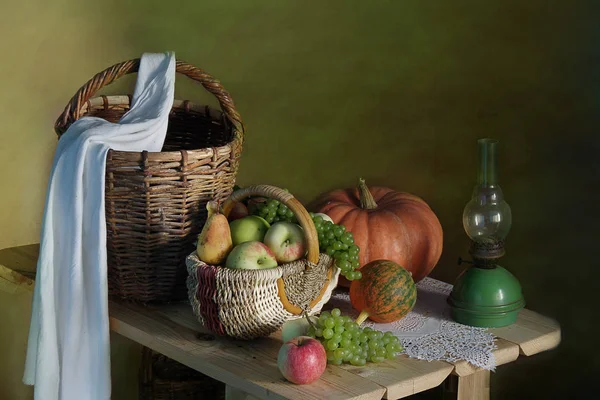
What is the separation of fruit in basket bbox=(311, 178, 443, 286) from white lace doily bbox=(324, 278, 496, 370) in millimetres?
90

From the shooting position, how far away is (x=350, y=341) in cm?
173

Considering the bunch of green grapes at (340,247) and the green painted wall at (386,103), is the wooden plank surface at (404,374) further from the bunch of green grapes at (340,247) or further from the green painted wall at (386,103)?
the green painted wall at (386,103)

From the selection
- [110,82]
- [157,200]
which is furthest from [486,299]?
[110,82]

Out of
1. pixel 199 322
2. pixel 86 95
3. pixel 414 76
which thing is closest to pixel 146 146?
pixel 86 95

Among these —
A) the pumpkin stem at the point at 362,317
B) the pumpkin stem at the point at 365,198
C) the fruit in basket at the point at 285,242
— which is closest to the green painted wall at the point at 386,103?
the pumpkin stem at the point at 365,198

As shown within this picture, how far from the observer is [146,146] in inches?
80.4

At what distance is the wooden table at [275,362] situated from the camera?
1.66 meters

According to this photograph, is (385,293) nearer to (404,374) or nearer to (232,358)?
(404,374)

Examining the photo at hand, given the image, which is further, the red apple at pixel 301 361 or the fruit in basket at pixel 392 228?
the fruit in basket at pixel 392 228

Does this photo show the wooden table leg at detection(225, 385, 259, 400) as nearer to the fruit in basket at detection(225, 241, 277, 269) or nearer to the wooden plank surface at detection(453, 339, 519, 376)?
the fruit in basket at detection(225, 241, 277, 269)

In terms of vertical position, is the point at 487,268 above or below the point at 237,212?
below

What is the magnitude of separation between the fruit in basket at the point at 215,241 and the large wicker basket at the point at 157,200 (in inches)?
6.6

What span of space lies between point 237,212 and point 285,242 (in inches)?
9.1

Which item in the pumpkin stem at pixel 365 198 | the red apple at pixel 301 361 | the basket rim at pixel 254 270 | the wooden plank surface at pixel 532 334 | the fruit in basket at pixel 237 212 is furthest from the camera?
the pumpkin stem at pixel 365 198
